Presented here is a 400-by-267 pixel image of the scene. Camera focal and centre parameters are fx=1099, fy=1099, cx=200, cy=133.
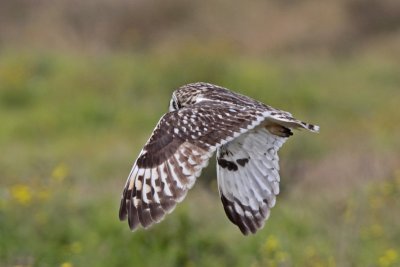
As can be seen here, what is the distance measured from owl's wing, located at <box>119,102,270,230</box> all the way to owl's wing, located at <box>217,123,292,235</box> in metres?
0.54

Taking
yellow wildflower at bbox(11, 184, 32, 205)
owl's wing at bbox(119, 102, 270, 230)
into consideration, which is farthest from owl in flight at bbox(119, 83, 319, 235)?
yellow wildflower at bbox(11, 184, 32, 205)

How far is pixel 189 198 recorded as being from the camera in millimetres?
10375

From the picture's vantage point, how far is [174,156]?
5.70 m

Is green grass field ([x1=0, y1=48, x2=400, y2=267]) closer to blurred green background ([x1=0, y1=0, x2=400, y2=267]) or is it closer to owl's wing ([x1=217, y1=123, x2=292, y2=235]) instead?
blurred green background ([x1=0, y1=0, x2=400, y2=267])

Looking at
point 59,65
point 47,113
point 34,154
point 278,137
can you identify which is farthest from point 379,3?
point 278,137

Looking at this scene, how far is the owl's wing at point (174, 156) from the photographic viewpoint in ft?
18.0

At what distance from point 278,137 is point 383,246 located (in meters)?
2.55

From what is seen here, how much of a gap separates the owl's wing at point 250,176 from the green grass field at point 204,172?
85cm

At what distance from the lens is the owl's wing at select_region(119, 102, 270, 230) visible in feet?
18.0

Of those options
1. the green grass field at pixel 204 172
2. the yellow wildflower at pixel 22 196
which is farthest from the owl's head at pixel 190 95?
the yellow wildflower at pixel 22 196

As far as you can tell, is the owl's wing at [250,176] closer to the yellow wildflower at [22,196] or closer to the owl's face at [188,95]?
the owl's face at [188,95]

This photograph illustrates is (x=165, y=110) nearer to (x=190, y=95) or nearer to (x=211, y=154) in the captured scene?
(x=190, y=95)

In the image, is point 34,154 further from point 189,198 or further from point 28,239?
point 28,239

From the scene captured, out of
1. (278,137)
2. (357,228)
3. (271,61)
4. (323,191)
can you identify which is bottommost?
(271,61)
